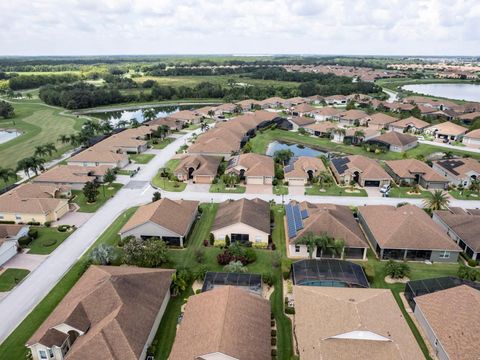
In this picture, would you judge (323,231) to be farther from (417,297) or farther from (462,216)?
(462,216)

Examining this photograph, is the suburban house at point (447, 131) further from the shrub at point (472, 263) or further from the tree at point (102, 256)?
the tree at point (102, 256)

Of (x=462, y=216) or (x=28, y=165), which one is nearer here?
(x=462, y=216)

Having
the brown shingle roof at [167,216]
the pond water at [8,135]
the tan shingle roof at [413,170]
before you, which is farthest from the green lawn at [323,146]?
the pond water at [8,135]

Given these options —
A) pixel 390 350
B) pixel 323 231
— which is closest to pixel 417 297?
pixel 390 350

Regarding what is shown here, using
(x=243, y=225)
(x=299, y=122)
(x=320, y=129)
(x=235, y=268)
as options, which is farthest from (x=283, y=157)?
(x=235, y=268)

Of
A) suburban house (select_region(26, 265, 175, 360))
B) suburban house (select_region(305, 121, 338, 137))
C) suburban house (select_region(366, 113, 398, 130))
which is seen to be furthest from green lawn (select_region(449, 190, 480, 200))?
suburban house (select_region(26, 265, 175, 360))

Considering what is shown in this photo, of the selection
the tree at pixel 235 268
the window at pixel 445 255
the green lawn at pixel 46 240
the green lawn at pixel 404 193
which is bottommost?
the green lawn at pixel 46 240
